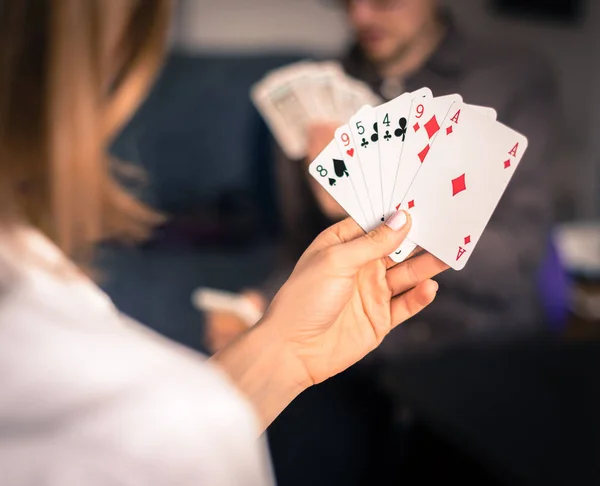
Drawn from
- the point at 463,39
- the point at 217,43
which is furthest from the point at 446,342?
the point at 217,43

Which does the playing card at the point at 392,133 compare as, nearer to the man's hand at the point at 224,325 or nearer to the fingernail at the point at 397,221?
the fingernail at the point at 397,221

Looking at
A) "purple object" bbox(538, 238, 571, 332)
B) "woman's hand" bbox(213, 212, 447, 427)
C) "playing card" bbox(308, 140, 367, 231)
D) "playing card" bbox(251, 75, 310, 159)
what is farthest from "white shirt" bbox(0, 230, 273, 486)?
"purple object" bbox(538, 238, 571, 332)

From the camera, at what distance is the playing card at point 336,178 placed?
0.41 meters

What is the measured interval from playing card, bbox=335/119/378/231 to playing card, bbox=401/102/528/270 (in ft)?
0.08

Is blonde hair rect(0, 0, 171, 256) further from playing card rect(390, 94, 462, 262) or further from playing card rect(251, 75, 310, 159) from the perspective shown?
playing card rect(390, 94, 462, 262)

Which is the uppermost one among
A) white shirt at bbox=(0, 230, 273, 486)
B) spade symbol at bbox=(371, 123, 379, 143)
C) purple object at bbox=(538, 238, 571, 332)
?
spade symbol at bbox=(371, 123, 379, 143)

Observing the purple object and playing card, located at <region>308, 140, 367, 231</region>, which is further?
the purple object

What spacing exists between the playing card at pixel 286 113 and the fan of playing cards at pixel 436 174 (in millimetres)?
180

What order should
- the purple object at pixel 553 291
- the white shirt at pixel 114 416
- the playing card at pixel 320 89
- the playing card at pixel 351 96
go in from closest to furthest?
the white shirt at pixel 114 416, the playing card at pixel 351 96, the playing card at pixel 320 89, the purple object at pixel 553 291

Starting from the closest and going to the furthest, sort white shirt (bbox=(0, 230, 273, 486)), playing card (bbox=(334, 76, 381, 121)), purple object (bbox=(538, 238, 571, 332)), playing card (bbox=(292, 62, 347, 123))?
1. white shirt (bbox=(0, 230, 273, 486))
2. playing card (bbox=(334, 76, 381, 121))
3. playing card (bbox=(292, 62, 347, 123))
4. purple object (bbox=(538, 238, 571, 332))

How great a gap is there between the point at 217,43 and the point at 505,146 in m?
2.21

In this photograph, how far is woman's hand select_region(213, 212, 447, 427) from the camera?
38 cm

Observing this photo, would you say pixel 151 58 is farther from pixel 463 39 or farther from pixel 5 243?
pixel 463 39

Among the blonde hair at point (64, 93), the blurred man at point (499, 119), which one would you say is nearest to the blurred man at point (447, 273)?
the blurred man at point (499, 119)
